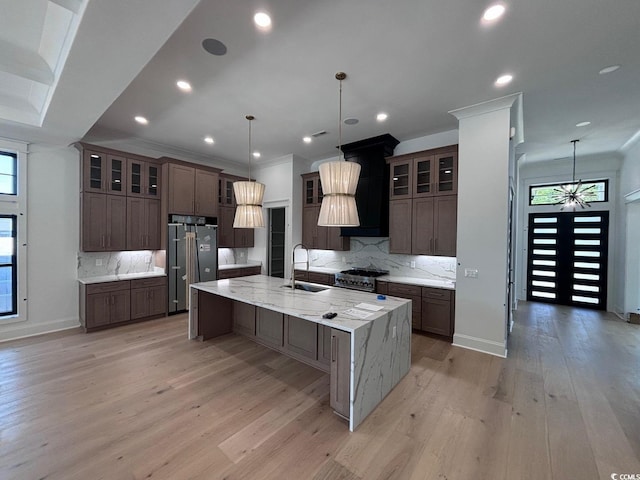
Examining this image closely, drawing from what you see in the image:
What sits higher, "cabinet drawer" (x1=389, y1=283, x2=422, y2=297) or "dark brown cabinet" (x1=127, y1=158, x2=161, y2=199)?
"dark brown cabinet" (x1=127, y1=158, x2=161, y2=199)

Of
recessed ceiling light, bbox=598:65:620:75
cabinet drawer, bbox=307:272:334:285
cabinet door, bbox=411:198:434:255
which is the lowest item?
cabinet drawer, bbox=307:272:334:285

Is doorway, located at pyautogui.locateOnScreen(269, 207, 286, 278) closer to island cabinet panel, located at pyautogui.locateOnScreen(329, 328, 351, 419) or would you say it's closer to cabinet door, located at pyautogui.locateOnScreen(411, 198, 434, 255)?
cabinet door, located at pyautogui.locateOnScreen(411, 198, 434, 255)

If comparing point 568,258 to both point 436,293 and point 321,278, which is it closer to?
point 436,293

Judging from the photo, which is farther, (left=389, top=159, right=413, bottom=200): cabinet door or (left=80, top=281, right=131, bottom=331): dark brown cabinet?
(left=389, top=159, right=413, bottom=200): cabinet door

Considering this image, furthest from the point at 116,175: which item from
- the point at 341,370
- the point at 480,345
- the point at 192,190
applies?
the point at 480,345

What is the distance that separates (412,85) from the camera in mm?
3057

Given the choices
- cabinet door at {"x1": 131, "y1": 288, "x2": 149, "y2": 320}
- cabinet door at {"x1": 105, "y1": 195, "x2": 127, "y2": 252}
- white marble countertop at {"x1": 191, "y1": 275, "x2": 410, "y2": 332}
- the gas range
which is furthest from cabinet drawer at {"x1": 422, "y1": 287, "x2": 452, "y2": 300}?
cabinet door at {"x1": 105, "y1": 195, "x2": 127, "y2": 252}

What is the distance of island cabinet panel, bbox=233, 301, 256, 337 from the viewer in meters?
3.80

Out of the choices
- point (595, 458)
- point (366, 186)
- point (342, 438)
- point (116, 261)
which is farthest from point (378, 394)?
point (116, 261)

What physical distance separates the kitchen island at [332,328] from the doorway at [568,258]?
5.53 m

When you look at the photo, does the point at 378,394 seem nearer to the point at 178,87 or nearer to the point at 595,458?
the point at 595,458

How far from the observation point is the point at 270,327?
355cm

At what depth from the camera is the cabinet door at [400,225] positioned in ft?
14.9

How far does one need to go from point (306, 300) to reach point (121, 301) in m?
3.58
